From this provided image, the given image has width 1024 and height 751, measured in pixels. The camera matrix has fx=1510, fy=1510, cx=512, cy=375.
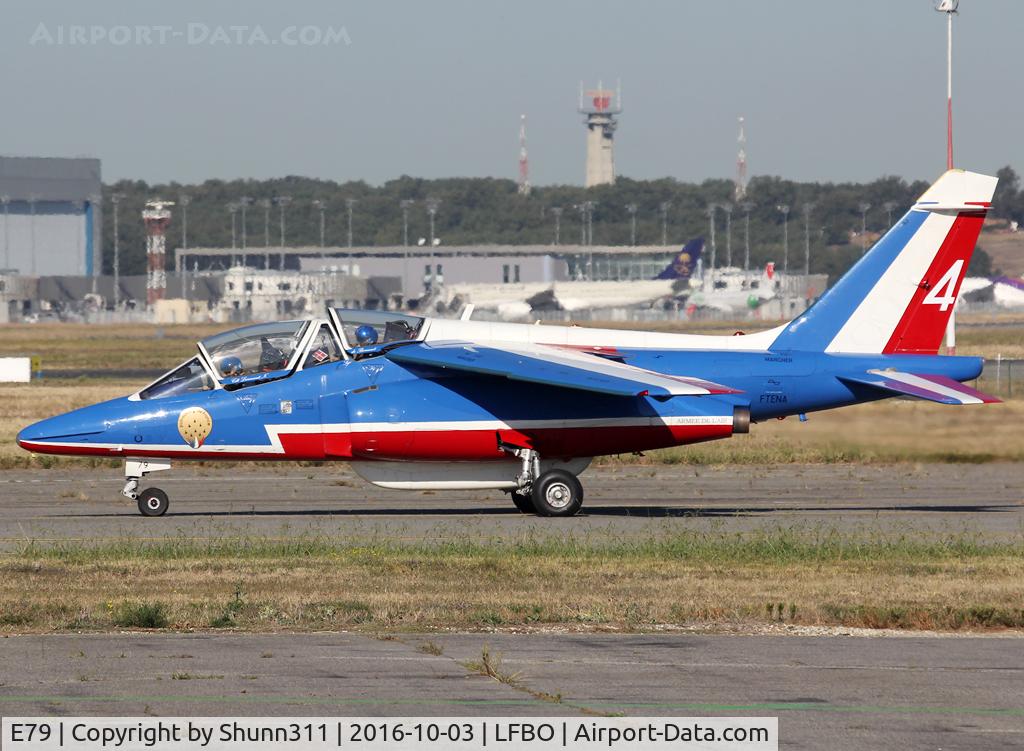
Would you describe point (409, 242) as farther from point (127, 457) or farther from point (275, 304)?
point (127, 457)

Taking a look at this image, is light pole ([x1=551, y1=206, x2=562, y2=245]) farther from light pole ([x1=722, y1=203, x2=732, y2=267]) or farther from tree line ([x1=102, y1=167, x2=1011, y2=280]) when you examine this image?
light pole ([x1=722, y1=203, x2=732, y2=267])

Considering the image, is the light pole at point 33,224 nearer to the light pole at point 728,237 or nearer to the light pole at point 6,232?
the light pole at point 6,232

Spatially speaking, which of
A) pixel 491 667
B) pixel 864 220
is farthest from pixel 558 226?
pixel 491 667

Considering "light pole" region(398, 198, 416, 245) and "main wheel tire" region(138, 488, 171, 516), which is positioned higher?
"light pole" region(398, 198, 416, 245)

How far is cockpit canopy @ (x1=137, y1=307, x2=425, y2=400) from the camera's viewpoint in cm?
2031

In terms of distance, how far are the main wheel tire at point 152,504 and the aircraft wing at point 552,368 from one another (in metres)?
3.74

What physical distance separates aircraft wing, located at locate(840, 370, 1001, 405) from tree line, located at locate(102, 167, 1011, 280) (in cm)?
13713

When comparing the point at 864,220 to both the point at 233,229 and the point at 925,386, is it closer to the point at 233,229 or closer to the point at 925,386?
the point at 233,229

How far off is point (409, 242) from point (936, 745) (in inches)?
6684

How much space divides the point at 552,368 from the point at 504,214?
16863cm

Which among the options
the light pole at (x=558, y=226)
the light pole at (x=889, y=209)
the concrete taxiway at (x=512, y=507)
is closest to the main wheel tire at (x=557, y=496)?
the concrete taxiway at (x=512, y=507)
